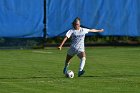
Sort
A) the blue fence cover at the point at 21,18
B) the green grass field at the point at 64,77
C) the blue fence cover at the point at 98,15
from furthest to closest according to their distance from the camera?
the blue fence cover at the point at 98,15, the blue fence cover at the point at 21,18, the green grass field at the point at 64,77

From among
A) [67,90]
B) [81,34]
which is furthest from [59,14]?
[67,90]

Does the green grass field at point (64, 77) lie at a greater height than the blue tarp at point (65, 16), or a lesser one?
greater

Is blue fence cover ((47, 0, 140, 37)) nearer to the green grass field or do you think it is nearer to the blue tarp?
the blue tarp

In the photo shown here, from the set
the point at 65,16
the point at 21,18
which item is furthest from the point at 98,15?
the point at 21,18

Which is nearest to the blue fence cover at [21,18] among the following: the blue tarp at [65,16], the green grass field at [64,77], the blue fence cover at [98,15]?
the blue tarp at [65,16]

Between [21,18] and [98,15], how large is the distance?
4.43 meters

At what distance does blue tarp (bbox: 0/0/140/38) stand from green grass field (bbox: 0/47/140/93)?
174 inches

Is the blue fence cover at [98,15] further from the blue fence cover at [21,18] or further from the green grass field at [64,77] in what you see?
the green grass field at [64,77]

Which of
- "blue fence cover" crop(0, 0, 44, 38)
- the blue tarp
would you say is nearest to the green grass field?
"blue fence cover" crop(0, 0, 44, 38)

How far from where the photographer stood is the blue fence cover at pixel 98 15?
30688mm

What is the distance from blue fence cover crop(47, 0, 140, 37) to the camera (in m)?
30.7

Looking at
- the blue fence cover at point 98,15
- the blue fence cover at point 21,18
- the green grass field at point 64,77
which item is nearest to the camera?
the green grass field at point 64,77

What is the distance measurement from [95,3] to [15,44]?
5.03 m

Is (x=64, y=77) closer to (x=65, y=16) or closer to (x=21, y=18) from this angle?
(x=21, y=18)
